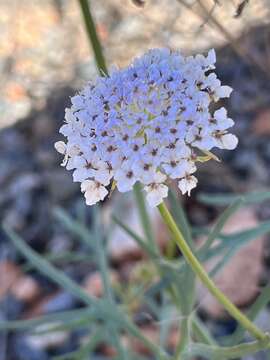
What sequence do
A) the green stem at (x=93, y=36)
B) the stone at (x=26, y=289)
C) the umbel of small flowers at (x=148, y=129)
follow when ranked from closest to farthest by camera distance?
1. the umbel of small flowers at (x=148, y=129)
2. the green stem at (x=93, y=36)
3. the stone at (x=26, y=289)

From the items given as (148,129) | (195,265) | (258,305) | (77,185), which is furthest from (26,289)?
(148,129)

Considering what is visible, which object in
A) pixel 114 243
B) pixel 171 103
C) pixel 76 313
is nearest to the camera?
pixel 171 103

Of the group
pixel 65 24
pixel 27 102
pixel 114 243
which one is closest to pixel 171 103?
pixel 114 243

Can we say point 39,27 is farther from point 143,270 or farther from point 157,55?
point 157,55

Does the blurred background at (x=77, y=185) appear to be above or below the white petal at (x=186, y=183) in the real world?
above

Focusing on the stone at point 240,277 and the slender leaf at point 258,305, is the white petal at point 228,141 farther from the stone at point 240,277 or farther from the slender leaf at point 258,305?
the stone at point 240,277

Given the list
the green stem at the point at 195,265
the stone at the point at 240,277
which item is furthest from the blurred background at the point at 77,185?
the green stem at the point at 195,265

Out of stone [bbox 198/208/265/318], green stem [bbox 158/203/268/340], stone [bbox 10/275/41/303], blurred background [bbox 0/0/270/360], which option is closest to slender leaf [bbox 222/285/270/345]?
green stem [bbox 158/203/268/340]

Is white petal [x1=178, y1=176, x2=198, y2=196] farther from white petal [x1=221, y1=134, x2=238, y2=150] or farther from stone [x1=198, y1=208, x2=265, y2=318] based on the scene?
stone [x1=198, y1=208, x2=265, y2=318]
